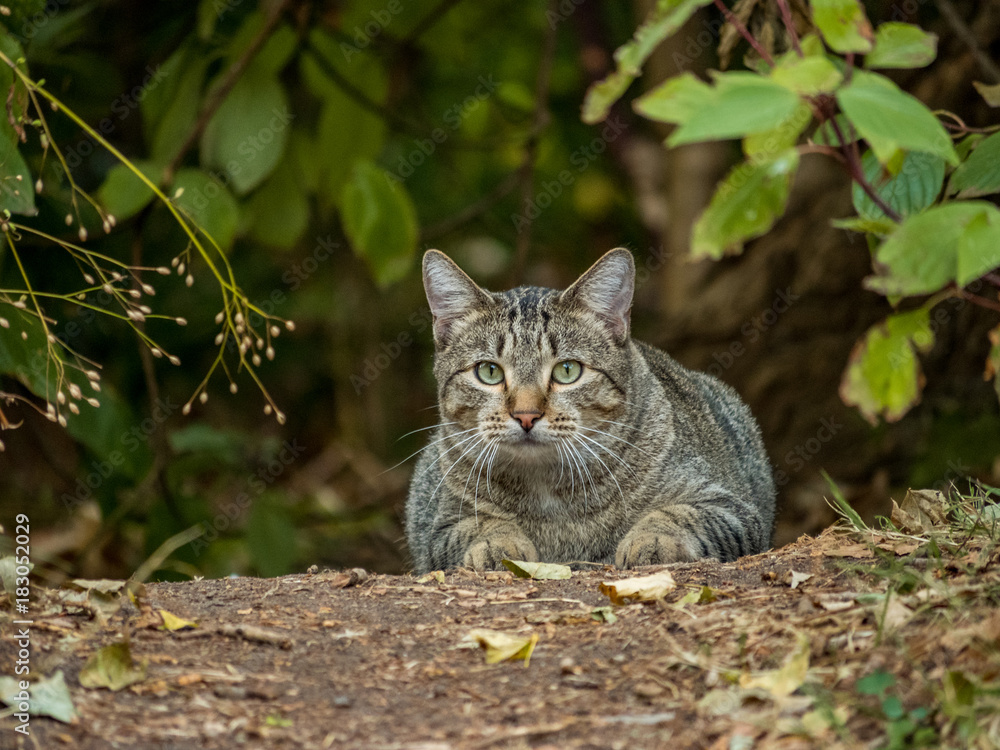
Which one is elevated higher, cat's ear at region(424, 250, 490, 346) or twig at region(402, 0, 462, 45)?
twig at region(402, 0, 462, 45)

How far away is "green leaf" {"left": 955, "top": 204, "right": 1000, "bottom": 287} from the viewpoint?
2.03 metres

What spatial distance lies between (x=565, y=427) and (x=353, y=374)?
610cm

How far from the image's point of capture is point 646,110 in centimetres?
217

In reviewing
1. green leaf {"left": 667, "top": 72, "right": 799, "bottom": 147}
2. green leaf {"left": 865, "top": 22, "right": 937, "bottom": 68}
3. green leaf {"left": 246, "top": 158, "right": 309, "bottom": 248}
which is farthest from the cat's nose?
green leaf {"left": 667, "top": 72, "right": 799, "bottom": 147}

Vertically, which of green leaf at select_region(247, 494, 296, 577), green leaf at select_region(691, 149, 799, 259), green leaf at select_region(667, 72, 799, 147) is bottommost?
green leaf at select_region(247, 494, 296, 577)

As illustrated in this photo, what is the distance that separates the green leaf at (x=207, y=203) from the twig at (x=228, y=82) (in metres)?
0.38

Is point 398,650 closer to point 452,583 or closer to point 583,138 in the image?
point 452,583

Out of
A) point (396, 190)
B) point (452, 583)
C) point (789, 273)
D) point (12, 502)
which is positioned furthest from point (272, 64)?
point (12, 502)

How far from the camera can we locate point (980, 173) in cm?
270

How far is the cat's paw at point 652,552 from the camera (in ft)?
13.1

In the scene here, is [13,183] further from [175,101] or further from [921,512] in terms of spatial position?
[921,512]

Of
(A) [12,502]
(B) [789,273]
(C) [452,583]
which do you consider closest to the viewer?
(C) [452,583]

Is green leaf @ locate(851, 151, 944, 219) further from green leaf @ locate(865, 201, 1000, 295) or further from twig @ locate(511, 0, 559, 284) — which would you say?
twig @ locate(511, 0, 559, 284)

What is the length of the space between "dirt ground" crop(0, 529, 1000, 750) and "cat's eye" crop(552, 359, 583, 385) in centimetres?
134
